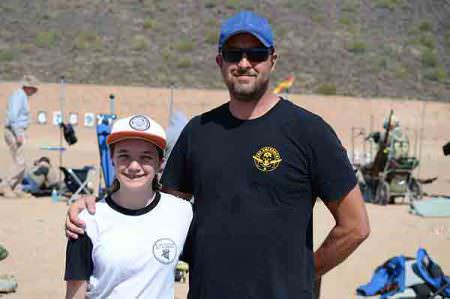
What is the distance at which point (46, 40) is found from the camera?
3903 cm

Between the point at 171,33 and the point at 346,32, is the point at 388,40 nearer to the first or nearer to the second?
the point at 346,32

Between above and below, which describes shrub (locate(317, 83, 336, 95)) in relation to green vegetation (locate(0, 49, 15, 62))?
below

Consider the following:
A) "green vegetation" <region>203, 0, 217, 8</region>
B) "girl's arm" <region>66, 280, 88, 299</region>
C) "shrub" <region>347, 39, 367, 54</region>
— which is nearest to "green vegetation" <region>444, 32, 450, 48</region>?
"shrub" <region>347, 39, 367, 54</region>

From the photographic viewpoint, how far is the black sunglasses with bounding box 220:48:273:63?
9.65 feet

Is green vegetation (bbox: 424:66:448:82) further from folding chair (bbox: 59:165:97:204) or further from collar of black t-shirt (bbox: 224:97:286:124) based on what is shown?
collar of black t-shirt (bbox: 224:97:286:124)

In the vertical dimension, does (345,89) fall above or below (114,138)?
above

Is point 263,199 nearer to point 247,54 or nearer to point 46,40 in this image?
point 247,54

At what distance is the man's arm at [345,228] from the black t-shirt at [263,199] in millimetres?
60

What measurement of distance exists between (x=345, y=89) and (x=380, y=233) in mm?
25881

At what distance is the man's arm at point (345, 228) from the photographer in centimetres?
295

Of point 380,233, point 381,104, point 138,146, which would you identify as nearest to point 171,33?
point 381,104

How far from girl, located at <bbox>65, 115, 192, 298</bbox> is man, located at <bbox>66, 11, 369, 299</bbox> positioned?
12 cm

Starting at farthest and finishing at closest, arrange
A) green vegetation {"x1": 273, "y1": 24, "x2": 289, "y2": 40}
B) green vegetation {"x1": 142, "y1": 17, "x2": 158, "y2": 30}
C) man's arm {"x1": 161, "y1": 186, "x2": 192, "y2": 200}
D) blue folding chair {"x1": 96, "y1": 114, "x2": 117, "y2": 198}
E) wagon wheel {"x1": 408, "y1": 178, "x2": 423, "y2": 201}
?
green vegetation {"x1": 142, "y1": 17, "x2": 158, "y2": 30}
green vegetation {"x1": 273, "y1": 24, "x2": 289, "y2": 40}
wagon wheel {"x1": 408, "y1": 178, "x2": 423, "y2": 201}
blue folding chair {"x1": 96, "y1": 114, "x2": 117, "y2": 198}
man's arm {"x1": 161, "y1": 186, "x2": 192, "y2": 200}

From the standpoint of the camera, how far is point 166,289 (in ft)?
9.03
